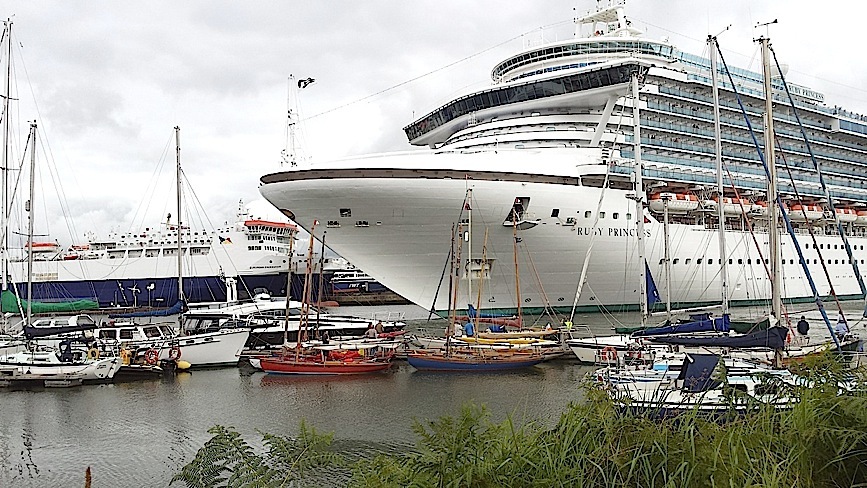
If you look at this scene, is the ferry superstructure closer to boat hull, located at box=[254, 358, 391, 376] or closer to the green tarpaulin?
the green tarpaulin

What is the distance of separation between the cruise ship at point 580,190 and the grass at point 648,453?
1418 centimetres

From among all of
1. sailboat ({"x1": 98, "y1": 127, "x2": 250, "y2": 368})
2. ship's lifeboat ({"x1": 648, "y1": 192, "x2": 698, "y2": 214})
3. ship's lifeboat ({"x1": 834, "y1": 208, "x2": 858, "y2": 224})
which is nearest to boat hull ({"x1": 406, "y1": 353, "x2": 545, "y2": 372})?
sailboat ({"x1": 98, "y1": 127, "x2": 250, "y2": 368})

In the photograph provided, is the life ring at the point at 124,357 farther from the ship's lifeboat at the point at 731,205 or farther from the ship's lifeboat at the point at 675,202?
the ship's lifeboat at the point at 731,205

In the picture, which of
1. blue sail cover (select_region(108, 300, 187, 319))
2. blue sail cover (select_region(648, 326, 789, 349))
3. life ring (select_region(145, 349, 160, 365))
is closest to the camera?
blue sail cover (select_region(648, 326, 789, 349))

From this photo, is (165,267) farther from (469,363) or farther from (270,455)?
(270,455)

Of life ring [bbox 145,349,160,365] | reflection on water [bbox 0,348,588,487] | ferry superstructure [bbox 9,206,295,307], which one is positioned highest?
ferry superstructure [bbox 9,206,295,307]

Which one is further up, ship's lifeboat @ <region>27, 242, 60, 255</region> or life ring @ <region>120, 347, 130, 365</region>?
ship's lifeboat @ <region>27, 242, 60, 255</region>

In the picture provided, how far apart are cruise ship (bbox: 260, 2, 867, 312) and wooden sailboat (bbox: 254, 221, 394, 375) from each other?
4.20m

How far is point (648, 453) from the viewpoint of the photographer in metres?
4.25

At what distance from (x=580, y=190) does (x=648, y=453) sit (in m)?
21.3

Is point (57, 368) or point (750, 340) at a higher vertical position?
point (750, 340)

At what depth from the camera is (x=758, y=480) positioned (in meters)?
3.90

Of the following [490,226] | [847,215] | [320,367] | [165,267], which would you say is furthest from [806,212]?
[165,267]

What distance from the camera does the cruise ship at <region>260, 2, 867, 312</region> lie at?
23281 millimetres
